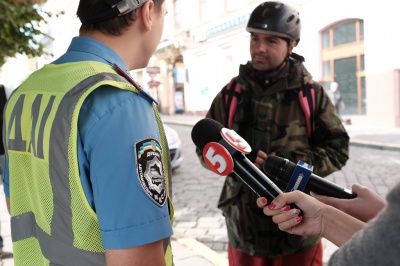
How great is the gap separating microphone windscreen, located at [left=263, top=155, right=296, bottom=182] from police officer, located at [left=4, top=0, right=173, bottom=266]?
1.15ft

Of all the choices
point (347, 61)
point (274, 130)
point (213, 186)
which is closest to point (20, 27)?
point (213, 186)

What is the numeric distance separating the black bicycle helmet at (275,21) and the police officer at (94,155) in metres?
1.24

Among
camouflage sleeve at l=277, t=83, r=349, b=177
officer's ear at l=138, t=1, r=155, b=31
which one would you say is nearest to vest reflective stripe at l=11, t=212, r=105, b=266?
officer's ear at l=138, t=1, r=155, b=31

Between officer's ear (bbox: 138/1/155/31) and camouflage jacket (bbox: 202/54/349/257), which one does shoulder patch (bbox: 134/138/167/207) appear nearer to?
officer's ear (bbox: 138/1/155/31)

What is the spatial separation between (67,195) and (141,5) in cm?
→ 56

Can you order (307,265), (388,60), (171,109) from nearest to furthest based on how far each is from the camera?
(307,265) < (388,60) < (171,109)

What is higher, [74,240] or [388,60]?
[388,60]

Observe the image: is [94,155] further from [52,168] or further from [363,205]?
[363,205]

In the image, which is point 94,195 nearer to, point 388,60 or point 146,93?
point 146,93

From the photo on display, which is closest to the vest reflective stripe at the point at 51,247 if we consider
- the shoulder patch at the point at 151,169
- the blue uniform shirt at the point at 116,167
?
the blue uniform shirt at the point at 116,167

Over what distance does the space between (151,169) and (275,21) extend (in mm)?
1612

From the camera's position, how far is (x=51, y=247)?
1171 mm

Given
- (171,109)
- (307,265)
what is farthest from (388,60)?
(171,109)

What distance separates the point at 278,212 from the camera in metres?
1.16
